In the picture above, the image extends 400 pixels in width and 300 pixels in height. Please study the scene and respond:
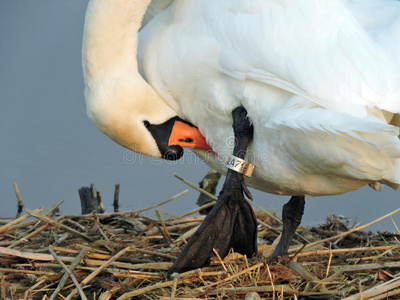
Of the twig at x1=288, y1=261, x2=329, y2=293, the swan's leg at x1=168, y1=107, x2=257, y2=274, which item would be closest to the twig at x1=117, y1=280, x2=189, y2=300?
the swan's leg at x1=168, y1=107, x2=257, y2=274

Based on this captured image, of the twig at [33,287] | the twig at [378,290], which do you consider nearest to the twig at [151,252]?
the twig at [33,287]

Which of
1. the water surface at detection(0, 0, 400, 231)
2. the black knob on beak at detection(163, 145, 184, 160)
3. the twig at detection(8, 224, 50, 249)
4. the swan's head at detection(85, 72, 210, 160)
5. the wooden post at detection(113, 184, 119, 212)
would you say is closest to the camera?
the swan's head at detection(85, 72, 210, 160)

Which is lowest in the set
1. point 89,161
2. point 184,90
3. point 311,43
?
point 89,161

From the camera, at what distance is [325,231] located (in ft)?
16.1

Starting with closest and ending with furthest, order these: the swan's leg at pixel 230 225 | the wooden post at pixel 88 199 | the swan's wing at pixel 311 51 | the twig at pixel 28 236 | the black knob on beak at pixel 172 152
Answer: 1. the swan's wing at pixel 311 51
2. the swan's leg at pixel 230 225
3. the black knob on beak at pixel 172 152
4. the twig at pixel 28 236
5. the wooden post at pixel 88 199

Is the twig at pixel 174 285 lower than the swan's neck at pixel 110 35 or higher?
lower

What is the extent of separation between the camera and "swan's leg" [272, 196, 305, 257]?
4352 mm

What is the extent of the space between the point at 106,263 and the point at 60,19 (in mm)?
3138

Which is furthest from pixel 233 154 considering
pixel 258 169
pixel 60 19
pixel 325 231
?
pixel 60 19

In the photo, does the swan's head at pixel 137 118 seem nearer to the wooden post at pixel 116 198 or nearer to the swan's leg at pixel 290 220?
Result: the swan's leg at pixel 290 220

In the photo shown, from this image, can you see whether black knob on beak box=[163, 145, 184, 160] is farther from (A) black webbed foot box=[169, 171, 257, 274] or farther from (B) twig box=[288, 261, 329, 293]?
(B) twig box=[288, 261, 329, 293]

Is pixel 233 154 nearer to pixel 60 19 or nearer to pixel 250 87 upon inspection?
pixel 250 87

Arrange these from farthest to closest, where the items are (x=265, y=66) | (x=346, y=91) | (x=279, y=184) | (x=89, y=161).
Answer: (x=89, y=161) < (x=279, y=184) < (x=265, y=66) < (x=346, y=91)

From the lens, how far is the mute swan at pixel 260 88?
344cm
